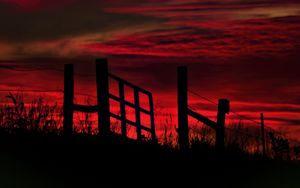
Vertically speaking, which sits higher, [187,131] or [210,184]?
[187,131]

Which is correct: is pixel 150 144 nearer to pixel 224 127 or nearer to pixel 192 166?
pixel 192 166

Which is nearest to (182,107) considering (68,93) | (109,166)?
(68,93)

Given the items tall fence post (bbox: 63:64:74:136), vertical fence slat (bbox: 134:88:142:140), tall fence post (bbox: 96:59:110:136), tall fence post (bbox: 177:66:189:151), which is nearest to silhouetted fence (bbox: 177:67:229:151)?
tall fence post (bbox: 177:66:189:151)

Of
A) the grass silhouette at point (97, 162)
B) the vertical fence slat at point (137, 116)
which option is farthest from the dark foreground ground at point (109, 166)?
the vertical fence slat at point (137, 116)

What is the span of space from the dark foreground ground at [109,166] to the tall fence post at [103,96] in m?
0.37

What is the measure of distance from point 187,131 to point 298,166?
3335 mm

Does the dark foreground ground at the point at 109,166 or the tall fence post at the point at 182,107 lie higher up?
the tall fence post at the point at 182,107

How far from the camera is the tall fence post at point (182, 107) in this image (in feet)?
48.7

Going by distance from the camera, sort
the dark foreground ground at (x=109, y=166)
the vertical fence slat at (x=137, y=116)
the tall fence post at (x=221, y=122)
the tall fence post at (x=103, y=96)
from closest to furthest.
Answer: the dark foreground ground at (x=109, y=166), the tall fence post at (x=103, y=96), the tall fence post at (x=221, y=122), the vertical fence slat at (x=137, y=116)

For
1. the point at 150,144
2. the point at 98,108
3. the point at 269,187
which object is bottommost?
the point at 269,187

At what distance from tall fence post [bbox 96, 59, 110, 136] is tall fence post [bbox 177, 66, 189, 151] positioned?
1.91m

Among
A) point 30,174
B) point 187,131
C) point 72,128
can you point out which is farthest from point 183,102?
point 30,174

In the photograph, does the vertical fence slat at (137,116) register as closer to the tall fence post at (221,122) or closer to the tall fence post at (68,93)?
the tall fence post at (221,122)

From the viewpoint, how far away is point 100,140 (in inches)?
511
